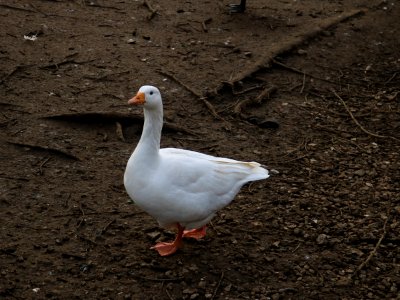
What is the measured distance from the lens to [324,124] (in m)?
6.65

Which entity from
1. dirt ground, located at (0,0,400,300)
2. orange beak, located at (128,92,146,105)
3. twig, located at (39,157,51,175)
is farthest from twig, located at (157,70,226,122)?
orange beak, located at (128,92,146,105)

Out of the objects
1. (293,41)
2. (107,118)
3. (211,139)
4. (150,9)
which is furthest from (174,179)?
(150,9)

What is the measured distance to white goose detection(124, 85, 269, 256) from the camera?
4223 mm

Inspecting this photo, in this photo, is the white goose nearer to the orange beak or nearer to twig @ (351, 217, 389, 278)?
the orange beak

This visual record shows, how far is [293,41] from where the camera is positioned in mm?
8312

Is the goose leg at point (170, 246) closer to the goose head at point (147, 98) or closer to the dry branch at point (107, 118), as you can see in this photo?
the goose head at point (147, 98)

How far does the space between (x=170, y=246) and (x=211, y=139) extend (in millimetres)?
1855

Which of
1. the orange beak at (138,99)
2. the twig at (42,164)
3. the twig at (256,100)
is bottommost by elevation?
the twig at (42,164)

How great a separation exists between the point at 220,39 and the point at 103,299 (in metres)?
5.02

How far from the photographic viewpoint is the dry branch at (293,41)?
7.44 meters

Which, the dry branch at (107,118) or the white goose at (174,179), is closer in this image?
the white goose at (174,179)

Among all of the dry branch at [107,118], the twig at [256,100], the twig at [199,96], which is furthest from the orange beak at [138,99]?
the twig at [256,100]

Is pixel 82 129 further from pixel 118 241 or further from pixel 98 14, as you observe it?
pixel 98 14

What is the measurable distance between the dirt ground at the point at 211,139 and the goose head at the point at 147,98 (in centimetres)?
108
